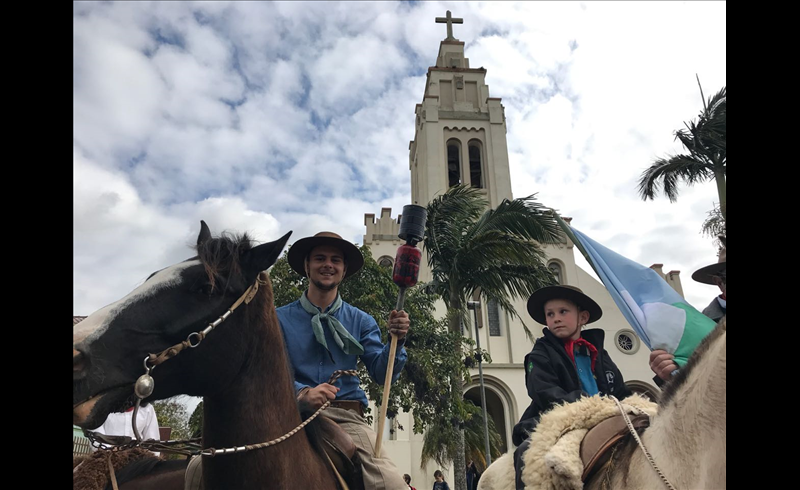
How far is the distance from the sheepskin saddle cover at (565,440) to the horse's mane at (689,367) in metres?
0.26

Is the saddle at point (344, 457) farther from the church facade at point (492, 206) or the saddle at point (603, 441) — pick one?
the church facade at point (492, 206)

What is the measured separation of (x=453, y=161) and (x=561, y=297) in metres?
22.1

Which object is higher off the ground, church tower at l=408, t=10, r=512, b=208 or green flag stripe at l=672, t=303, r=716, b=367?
church tower at l=408, t=10, r=512, b=208

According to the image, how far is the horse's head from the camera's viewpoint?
1785 millimetres

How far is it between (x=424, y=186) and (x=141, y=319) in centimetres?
2181

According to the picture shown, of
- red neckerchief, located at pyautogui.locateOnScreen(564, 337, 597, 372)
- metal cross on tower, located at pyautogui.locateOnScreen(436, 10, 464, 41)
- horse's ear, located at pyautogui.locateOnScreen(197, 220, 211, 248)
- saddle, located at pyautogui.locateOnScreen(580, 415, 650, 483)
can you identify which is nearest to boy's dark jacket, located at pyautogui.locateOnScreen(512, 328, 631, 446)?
red neckerchief, located at pyautogui.locateOnScreen(564, 337, 597, 372)

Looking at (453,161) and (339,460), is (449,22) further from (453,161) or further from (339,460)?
(339,460)

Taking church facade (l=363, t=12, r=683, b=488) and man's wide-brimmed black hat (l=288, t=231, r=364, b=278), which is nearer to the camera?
man's wide-brimmed black hat (l=288, t=231, r=364, b=278)

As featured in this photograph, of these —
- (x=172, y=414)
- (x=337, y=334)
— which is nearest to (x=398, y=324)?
(x=337, y=334)

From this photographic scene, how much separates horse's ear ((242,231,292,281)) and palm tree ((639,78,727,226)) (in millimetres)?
10510

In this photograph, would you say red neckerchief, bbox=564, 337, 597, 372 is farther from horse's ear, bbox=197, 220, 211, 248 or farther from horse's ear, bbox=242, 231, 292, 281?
horse's ear, bbox=197, 220, 211, 248

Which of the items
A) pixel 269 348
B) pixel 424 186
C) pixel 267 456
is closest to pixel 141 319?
pixel 269 348

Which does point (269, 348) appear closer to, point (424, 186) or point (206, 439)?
point (206, 439)

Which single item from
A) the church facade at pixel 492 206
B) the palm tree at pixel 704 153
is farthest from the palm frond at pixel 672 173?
the church facade at pixel 492 206
